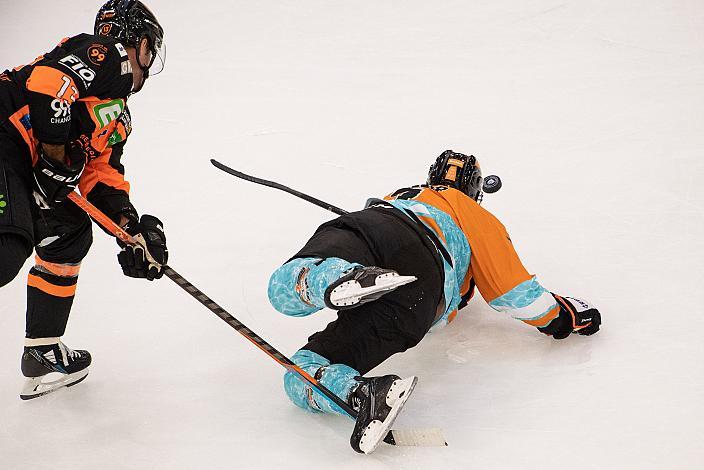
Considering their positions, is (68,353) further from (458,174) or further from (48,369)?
(458,174)

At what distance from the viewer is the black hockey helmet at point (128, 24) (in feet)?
7.27

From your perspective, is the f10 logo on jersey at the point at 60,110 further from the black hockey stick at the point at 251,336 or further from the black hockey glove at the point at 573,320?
the black hockey glove at the point at 573,320

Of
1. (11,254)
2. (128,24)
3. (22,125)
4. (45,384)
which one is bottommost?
(45,384)

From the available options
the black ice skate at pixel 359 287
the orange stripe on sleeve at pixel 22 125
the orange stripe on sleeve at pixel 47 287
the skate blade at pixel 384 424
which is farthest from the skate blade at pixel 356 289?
the orange stripe on sleeve at pixel 47 287

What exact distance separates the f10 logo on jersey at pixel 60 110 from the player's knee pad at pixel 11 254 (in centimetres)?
30

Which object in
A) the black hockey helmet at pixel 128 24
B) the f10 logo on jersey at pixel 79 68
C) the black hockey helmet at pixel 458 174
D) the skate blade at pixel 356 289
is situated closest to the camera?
the skate blade at pixel 356 289

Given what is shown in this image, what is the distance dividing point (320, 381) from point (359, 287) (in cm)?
33

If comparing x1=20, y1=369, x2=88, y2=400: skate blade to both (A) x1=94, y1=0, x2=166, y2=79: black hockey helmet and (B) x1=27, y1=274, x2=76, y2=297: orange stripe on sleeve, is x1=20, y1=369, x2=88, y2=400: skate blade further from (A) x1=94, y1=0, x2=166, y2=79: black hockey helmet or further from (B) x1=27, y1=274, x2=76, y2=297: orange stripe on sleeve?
(A) x1=94, y1=0, x2=166, y2=79: black hockey helmet

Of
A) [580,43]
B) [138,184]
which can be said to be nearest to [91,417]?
[138,184]

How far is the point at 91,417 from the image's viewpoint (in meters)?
2.27

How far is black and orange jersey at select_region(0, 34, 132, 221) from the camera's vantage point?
77.2 inches

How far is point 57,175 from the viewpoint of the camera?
206 cm

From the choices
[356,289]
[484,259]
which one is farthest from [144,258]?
[484,259]

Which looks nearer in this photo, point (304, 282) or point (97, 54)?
point (304, 282)
